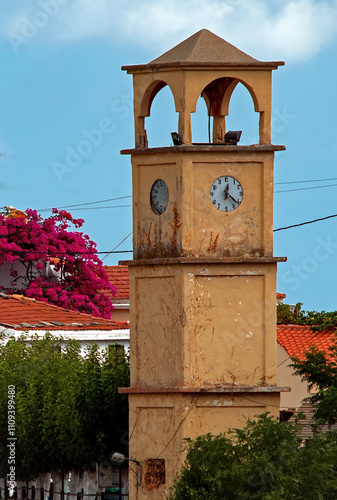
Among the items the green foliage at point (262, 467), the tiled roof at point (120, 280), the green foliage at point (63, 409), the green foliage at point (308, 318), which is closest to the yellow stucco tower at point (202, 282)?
the green foliage at point (63, 409)

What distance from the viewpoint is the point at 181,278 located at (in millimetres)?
19172

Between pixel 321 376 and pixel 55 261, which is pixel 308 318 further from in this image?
pixel 321 376

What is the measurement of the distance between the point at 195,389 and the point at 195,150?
3589 mm

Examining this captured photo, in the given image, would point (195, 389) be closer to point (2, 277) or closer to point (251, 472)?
point (251, 472)

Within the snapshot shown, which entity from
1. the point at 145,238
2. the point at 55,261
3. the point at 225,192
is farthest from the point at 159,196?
the point at 55,261

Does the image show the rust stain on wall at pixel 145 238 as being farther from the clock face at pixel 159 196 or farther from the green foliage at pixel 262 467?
the green foliage at pixel 262 467

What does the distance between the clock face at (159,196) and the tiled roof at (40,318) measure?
8.06 m

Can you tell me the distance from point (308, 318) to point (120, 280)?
38.3ft

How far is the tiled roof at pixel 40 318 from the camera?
2758 centimetres

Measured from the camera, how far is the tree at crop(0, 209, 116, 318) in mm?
37719

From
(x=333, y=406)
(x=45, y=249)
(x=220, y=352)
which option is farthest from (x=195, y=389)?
(x=45, y=249)

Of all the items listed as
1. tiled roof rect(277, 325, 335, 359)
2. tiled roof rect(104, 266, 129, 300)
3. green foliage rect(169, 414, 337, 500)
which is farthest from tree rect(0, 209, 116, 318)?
green foliage rect(169, 414, 337, 500)

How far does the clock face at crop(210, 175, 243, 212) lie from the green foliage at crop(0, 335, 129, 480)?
139 inches

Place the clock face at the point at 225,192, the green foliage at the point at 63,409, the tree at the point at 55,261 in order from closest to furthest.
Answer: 1. the clock face at the point at 225,192
2. the green foliage at the point at 63,409
3. the tree at the point at 55,261
